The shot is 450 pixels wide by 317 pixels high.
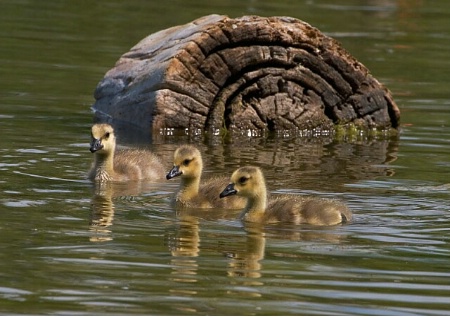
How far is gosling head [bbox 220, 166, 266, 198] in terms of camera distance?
34.0 ft

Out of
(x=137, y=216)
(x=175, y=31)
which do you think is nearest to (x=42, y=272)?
(x=137, y=216)

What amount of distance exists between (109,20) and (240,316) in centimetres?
1688

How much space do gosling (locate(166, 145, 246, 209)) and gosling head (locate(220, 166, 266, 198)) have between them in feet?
1.79

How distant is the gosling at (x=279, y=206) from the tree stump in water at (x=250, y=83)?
13.6ft

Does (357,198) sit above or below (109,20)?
below

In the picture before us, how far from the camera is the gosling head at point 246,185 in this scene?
10.4 meters

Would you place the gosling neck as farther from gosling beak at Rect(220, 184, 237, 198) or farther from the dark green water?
gosling beak at Rect(220, 184, 237, 198)

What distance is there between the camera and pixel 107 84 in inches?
→ 618

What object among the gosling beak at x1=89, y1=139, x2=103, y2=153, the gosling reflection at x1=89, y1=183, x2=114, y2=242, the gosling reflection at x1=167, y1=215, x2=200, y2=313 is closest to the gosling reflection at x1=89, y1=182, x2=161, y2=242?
the gosling reflection at x1=89, y1=183, x2=114, y2=242

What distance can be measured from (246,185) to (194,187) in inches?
34.5

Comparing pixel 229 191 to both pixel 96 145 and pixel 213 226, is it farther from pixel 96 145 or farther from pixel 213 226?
pixel 96 145

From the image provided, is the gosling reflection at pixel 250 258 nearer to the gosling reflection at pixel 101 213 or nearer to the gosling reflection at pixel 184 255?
the gosling reflection at pixel 184 255

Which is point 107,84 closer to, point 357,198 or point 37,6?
point 357,198

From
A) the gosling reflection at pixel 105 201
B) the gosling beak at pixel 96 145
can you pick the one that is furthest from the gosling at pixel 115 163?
the gosling reflection at pixel 105 201
